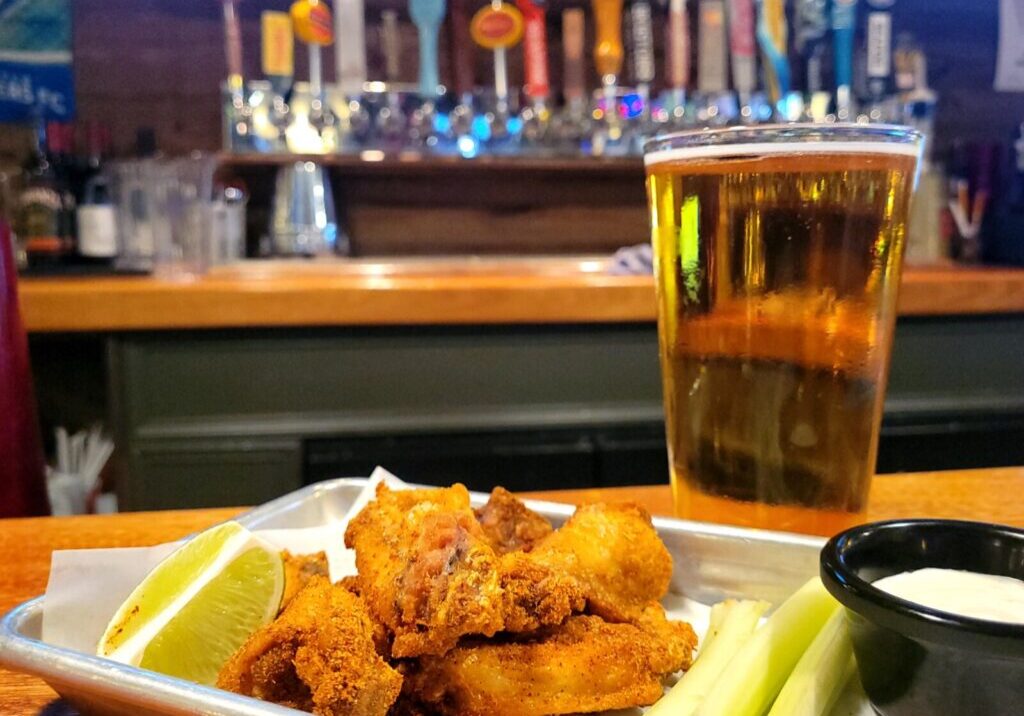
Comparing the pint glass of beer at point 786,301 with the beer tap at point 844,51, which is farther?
the beer tap at point 844,51

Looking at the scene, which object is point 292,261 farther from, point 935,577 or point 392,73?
point 935,577

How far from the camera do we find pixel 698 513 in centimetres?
69

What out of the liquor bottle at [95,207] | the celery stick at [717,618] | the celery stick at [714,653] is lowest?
the celery stick at [717,618]

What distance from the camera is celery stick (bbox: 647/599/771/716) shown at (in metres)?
0.43

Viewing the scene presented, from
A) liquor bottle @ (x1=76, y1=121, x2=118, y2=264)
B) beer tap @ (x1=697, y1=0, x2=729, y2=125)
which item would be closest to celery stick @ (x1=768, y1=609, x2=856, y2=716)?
liquor bottle @ (x1=76, y1=121, x2=118, y2=264)

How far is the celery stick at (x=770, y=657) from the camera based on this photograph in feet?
1.38

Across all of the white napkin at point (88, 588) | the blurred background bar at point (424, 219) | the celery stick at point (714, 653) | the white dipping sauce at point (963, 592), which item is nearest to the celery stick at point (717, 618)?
the celery stick at point (714, 653)

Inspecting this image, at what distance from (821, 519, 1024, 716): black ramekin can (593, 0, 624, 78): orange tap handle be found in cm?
226

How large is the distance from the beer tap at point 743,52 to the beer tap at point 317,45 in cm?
120

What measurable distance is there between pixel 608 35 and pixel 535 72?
0.26 meters

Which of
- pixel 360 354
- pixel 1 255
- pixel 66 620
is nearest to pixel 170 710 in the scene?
pixel 66 620

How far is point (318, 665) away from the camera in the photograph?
0.42m

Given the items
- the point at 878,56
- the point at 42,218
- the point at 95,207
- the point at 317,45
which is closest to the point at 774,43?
the point at 878,56

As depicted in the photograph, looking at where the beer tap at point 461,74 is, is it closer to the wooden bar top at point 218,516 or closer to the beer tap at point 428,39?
the beer tap at point 428,39
